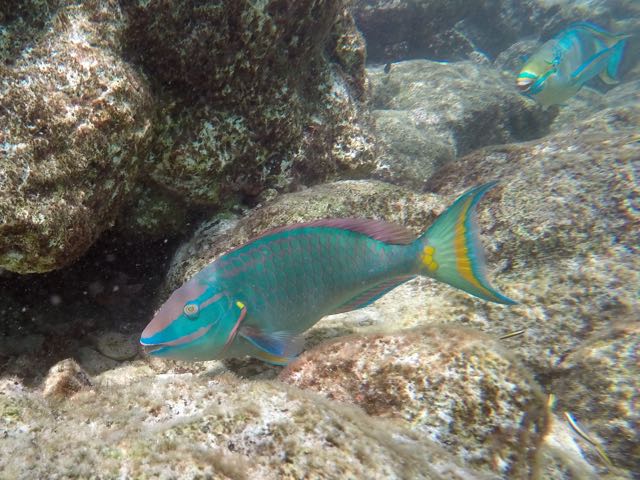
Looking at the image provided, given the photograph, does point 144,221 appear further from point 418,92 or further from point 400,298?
point 418,92

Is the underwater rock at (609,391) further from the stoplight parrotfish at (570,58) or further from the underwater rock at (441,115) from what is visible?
the underwater rock at (441,115)

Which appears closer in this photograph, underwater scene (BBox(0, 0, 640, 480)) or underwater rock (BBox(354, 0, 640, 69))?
underwater scene (BBox(0, 0, 640, 480))

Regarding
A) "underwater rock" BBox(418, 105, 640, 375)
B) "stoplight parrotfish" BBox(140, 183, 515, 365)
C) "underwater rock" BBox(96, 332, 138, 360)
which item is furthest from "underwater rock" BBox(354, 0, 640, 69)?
"stoplight parrotfish" BBox(140, 183, 515, 365)

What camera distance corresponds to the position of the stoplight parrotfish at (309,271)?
7.38 ft

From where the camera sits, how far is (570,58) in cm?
587

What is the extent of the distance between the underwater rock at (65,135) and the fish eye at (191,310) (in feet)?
3.46

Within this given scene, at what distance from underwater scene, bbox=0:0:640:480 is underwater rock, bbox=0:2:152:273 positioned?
0.5 inches

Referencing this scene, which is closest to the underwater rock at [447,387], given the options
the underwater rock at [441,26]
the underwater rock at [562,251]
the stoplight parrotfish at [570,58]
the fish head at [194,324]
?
the fish head at [194,324]

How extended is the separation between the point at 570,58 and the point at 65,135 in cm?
673

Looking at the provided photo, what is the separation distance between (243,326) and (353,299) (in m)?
0.71

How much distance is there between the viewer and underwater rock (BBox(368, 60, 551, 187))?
24.8ft

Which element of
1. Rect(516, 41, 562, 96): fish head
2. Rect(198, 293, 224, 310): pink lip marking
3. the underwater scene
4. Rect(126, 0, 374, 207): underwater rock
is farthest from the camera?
Rect(516, 41, 562, 96): fish head

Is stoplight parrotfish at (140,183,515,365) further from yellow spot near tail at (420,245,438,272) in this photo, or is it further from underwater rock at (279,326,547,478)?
underwater rock at (279,326,547,478)

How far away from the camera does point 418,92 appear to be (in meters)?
10.0
